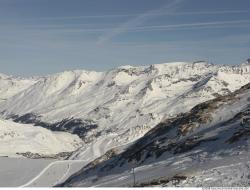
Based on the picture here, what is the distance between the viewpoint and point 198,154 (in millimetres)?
55719

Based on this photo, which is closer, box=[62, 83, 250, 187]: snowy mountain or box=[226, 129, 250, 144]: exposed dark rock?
box=[62, 83, 250, 187]: snowy mountain

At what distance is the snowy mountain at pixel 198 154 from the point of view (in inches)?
1519

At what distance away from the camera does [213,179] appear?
3681 centimetres

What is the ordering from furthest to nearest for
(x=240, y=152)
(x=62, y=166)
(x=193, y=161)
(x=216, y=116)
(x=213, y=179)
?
(x=62, y=166)
(x=216, y=116)
(x=193, y=161)
(x=240, y=152)
(x=213, y=179)

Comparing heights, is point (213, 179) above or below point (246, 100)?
below

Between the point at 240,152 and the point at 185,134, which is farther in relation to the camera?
the point at 185,134

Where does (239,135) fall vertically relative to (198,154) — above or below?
above

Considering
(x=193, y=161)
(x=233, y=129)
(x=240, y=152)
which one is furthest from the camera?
(x=233, y=129)

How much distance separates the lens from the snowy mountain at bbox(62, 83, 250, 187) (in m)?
38.6

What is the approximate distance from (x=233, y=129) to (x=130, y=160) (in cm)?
2052

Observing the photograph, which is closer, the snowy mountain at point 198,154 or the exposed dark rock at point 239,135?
the snowy mountain at point 198,154

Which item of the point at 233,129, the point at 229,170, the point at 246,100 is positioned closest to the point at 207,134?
the point at 233,129

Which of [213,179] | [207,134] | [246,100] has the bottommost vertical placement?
[213,179]

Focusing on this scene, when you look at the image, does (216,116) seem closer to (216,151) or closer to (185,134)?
(185,134)
